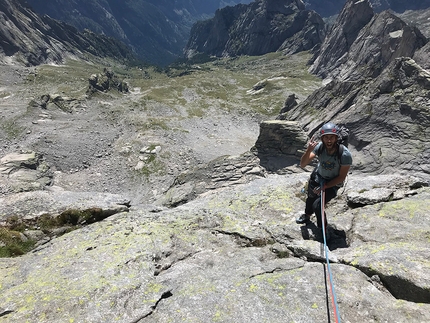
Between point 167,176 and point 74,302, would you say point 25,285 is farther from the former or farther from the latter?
point 167,176

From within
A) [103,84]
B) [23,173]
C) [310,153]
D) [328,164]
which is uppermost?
[103,84]

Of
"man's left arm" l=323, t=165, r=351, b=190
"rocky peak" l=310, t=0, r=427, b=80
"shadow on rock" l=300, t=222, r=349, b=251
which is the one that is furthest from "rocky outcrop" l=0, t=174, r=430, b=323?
"rocky peak" l=310, t=0, r=427, b=80

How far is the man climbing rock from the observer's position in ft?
31.1

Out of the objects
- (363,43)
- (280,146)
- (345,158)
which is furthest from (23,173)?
(363,43)

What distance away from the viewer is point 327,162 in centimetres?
1023

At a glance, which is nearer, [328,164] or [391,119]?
[328,164]

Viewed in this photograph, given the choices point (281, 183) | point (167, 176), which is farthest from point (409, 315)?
point (167, 176)

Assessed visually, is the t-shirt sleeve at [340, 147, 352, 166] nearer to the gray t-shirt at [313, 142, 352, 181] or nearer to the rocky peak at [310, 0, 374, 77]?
the gray t-shirt at [313, 142, 352, 181]

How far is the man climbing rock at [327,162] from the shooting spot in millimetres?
9477

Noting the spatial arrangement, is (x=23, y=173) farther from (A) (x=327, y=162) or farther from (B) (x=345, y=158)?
(B) (x=345, y=158)

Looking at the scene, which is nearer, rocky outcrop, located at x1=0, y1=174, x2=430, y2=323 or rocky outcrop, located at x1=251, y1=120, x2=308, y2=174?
rocky outcrop, located at x1=0, y1=174, x2=430, y2=323

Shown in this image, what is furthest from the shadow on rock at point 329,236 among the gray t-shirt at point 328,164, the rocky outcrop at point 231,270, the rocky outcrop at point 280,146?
the rocky outcrop at point 280,146

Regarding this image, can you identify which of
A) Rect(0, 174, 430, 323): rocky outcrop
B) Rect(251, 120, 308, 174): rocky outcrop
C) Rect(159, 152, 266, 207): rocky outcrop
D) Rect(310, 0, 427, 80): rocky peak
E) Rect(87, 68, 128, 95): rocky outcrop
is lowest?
Answer: Rect(0, 174, 430, 323): rocky outcrop

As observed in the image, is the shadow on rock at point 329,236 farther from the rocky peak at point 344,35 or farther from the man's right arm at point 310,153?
the rocky peak at point 344,35
